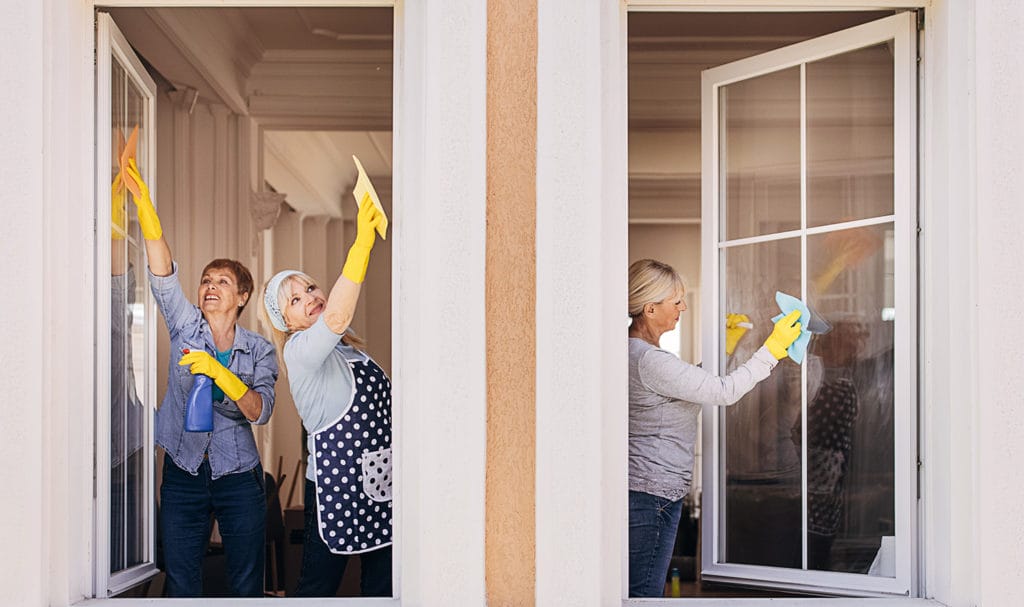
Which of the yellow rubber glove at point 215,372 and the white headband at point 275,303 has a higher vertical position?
the white headband at point 275,303

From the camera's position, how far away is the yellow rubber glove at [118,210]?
377 cm

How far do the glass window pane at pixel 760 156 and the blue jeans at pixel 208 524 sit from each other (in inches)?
77.0

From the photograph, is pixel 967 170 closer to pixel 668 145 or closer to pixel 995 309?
pixel 995 309

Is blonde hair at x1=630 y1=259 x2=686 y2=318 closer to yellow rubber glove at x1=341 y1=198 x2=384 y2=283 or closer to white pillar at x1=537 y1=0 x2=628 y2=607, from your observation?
white pillar at x1=537 y1=0 x2=628 y2=607

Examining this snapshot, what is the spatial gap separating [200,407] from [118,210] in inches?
27.0

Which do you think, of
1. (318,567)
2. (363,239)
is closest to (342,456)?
(318,567)

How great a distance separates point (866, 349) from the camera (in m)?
3.94

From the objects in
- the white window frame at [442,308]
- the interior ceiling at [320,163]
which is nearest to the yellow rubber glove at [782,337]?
the white window frame at [442,308]

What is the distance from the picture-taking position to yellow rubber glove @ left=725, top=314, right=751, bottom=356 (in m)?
4.32

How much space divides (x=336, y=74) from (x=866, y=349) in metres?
3.82

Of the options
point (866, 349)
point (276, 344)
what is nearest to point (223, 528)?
point (276, 344)

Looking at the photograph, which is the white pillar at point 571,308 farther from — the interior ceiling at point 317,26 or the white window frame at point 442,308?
the interior ceiling at point 317,26

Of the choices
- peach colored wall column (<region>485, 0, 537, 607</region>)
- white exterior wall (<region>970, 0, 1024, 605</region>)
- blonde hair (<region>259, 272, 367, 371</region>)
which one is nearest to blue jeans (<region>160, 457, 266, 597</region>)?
blonde hair (<region>259, 272, 367, 371</region>)

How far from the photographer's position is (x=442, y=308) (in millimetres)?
3250
